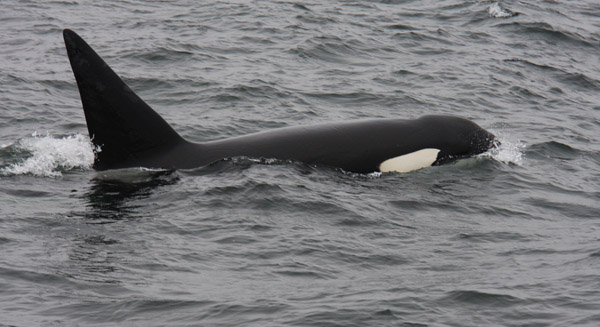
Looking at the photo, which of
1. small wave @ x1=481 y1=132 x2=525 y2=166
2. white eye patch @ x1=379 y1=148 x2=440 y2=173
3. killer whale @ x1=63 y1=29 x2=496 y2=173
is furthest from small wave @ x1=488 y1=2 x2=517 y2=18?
white eye patch @ x1=379 y1=148 x2=440 y2=173

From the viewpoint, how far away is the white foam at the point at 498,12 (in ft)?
91.5

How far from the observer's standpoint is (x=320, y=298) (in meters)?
8.97

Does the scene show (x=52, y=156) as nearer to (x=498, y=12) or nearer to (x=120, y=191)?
(x=120, y=191)

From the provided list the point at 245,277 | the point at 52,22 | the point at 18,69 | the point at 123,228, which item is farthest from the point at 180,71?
the point at 245,277

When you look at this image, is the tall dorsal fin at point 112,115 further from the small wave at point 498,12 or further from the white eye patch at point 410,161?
the small wave at point 498,12

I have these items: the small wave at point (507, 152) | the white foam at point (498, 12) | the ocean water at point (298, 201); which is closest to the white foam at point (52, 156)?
the ocean water at point (298, 201)

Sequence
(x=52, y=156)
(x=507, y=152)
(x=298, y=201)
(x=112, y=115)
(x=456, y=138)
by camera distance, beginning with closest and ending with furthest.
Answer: (x=298, y=201) → (x=112, y=115) → (x=52, y=156) → (x=456, y=138) → (x=507, y=152)

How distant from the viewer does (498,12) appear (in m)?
28.1

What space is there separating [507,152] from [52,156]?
752cm

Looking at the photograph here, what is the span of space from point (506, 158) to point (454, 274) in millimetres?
5533

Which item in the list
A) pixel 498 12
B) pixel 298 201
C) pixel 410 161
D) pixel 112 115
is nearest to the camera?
pixel 298 201

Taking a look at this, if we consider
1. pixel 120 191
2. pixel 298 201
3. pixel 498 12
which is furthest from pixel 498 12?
pixel 120 191

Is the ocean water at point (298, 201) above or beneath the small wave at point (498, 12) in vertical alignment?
beneath

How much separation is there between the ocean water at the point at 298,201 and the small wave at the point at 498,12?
11.6 ft
